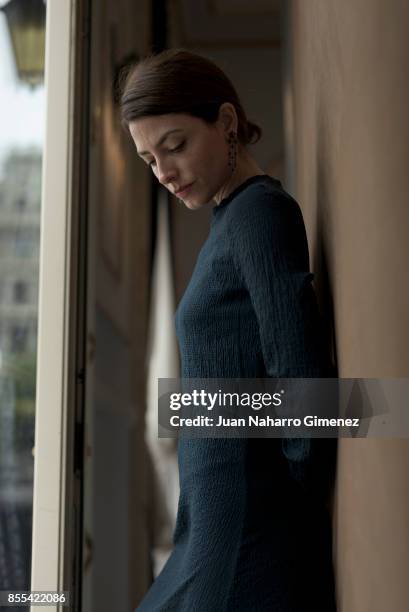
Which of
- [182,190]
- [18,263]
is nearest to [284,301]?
[182,190]

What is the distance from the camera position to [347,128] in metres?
0.57

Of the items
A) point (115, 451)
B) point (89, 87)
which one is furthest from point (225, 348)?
point (115, 451)

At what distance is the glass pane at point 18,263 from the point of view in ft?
4.04

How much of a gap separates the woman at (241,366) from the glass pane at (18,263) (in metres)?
0.56

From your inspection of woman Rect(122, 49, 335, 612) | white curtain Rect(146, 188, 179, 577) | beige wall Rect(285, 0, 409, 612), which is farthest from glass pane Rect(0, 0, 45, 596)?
white curtain Rect(146, 188, 179, 577)

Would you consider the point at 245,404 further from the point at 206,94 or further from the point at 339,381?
the point at 206,94

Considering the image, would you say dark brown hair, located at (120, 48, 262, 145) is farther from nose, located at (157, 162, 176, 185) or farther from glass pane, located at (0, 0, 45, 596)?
glass pane, located at (0, 0, 45, 596)

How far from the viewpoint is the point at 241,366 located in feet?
2.16

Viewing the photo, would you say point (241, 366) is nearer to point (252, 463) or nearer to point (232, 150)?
point (252, 463)

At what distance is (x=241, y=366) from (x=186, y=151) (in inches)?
8.7

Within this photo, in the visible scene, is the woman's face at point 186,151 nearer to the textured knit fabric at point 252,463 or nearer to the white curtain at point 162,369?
the textured knit fabric at point 252,463

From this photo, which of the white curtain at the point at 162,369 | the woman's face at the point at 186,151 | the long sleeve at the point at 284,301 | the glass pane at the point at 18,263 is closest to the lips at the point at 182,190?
the woman's face at the point at 186,151

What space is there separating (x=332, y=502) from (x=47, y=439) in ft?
1.96

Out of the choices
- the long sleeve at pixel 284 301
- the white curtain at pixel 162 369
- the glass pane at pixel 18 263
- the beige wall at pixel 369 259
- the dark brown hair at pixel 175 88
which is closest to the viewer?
the beige wall at pixel 369 259
